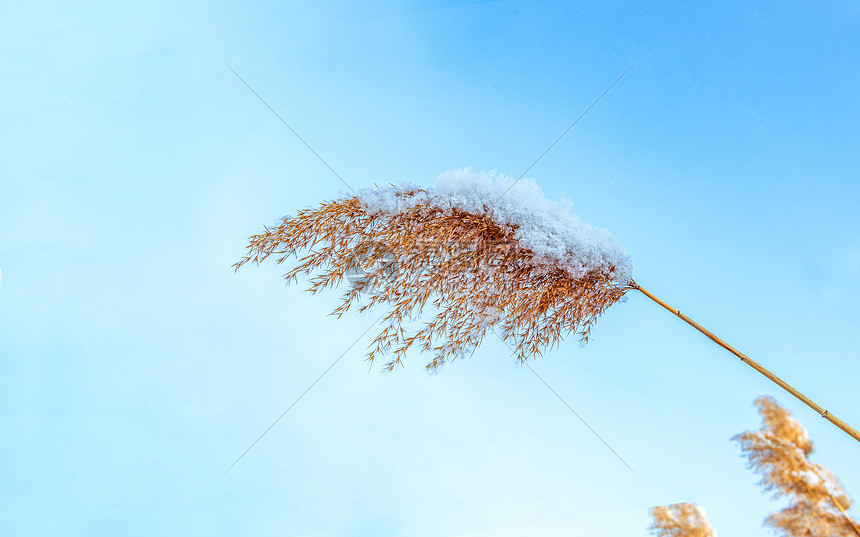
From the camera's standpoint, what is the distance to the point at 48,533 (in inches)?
60.3

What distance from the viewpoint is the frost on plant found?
117 centimetres

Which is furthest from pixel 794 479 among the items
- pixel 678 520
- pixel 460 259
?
pixel 460 259

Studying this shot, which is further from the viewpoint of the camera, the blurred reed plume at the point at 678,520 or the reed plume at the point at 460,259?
the blurred reed plume at the point at 678,520

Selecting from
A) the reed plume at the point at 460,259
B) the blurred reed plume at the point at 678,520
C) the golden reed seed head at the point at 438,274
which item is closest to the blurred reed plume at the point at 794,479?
the blurred reed plume at the point at 678,520

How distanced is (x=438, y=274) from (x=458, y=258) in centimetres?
6

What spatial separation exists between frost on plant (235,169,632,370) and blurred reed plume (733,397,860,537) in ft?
1.83

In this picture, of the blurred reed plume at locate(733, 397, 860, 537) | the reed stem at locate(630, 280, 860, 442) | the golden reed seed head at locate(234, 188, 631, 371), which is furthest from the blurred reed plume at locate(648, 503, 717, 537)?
the golden reed seed head at locate(234, 188, 631, 371)

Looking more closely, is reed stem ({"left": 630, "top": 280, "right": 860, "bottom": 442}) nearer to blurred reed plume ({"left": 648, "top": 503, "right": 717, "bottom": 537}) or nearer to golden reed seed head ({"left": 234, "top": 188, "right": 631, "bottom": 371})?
golden reed seed head ({"left": 234, "top": 188, "right": 631, "bottom": 371})

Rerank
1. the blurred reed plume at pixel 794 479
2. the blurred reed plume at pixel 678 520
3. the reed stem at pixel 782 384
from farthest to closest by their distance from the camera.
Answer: the blurred reed plume at pixel 678 520, the blurred reed plume at pixel 794 479, the reed stem at pixel 782 384

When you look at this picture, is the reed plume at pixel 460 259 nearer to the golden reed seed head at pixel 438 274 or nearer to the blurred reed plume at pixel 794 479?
the golden reed seed head at pixel 438 274

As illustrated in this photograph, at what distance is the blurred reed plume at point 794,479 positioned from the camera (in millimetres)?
1194

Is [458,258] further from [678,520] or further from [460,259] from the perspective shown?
[678,520]

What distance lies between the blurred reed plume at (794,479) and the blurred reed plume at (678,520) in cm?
16

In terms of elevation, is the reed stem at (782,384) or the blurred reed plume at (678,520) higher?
the reed stem at (782,384)
